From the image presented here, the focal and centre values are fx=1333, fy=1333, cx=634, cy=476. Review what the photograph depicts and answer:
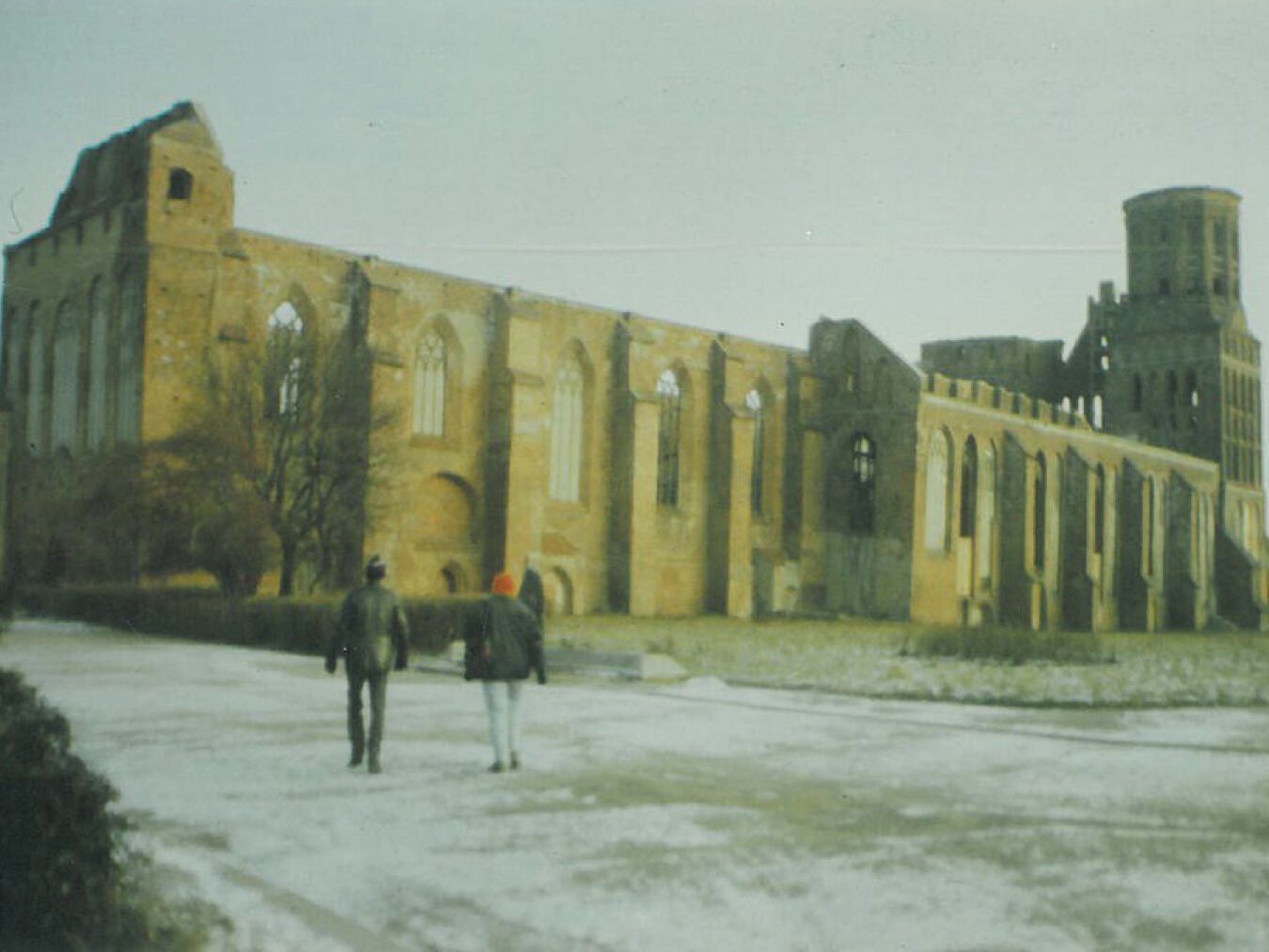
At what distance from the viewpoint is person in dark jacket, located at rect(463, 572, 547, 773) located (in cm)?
1060

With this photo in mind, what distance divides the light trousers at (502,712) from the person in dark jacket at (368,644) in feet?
2.45

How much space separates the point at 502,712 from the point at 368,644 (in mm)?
1187

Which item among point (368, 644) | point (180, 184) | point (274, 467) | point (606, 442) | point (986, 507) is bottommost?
point (368, 644)

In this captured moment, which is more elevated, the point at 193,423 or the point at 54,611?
the point at 193,423

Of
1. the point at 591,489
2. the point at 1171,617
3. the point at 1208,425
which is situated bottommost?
the point at 1171,617

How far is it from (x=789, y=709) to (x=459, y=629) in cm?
852

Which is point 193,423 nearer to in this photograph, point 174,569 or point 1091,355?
point 174,569

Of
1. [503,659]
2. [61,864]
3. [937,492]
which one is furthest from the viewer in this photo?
[937,492]

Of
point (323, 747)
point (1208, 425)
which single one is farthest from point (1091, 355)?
point (323, 747)

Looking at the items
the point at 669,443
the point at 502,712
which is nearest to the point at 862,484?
the point at 669,443

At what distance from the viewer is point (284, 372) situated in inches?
1185

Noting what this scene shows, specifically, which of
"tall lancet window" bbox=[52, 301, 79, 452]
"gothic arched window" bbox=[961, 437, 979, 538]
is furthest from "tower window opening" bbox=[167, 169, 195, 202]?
"gothic arched window" bbox=[961, 437, 979, 538]

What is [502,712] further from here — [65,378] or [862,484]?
[862,484]

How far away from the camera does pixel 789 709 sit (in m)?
15.4
